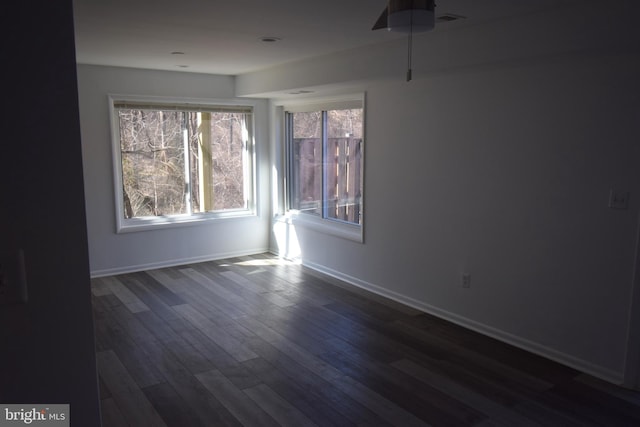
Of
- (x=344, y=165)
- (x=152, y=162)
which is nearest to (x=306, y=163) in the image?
(x=344, y=165)

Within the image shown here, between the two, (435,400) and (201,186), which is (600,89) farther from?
(201,186)

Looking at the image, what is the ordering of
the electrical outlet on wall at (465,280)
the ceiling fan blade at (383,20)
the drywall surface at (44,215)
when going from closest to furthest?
1. the drywall surface at (44,215)
2. the ceiling fan blade at (383,20)
3. the electrical outlet on wall at (465,280)

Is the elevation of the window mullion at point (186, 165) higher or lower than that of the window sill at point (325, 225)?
higher

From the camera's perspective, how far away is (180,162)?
5949 millimetres

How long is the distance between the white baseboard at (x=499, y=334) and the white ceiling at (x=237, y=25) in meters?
2.22

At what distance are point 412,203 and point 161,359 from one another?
2396 mm

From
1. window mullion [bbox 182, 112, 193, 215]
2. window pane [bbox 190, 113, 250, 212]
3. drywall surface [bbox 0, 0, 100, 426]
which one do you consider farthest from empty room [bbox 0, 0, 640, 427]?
window pane [bbox 190, 113, 250, 212]

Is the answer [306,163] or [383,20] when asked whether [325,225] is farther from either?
[383,20]

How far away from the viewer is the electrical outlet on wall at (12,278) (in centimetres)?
101

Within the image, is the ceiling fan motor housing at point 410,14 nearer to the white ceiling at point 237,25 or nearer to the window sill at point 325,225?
the white ceiling at point 237,25

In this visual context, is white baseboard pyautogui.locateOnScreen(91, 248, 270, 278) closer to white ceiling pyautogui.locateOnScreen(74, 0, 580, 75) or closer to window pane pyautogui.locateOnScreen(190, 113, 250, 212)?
window pane pyautogui.locateOnScreen(190, 113, 250, 212)

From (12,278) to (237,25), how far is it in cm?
257

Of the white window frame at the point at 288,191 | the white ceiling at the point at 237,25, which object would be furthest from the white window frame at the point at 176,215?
the white ceiling at the point at 237,25

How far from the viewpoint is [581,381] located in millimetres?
3178
